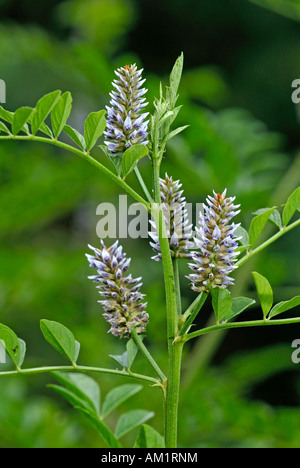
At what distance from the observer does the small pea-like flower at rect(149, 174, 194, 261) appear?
1.68 feet

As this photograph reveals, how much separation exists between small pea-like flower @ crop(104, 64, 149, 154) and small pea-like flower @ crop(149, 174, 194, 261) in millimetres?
44

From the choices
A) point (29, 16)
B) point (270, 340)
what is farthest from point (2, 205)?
point (29, 16)

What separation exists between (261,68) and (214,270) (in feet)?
11.4

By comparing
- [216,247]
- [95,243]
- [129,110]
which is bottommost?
[216,247]

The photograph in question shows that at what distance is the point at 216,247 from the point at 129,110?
0.45 ft

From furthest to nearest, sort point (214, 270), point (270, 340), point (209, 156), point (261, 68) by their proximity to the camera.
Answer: point (261, 68) → point (270, 340) → point (209, 156) → point (214, 270)

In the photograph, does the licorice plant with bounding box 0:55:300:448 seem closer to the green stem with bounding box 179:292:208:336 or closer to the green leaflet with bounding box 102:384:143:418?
the green stem with bounding box 179:292:208:336

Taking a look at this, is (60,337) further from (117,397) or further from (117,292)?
(117,397)

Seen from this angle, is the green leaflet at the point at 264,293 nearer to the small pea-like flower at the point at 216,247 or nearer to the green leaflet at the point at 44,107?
the small pea-like flower at the point at 216,247

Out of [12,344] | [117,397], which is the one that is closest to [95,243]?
[117,397]

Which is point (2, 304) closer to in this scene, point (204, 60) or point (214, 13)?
point (204, 60)

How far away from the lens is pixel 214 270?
18.7 inches

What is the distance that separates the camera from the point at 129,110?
50 centimetres

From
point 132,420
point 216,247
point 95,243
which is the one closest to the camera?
point 216,247
